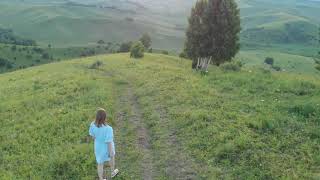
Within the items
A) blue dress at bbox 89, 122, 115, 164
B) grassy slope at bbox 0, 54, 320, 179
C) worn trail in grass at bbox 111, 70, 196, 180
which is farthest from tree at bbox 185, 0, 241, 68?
blue dress at bbox 89, 122, 115, 164

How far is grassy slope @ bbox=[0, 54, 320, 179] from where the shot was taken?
742 inches

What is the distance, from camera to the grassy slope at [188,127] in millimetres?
18844

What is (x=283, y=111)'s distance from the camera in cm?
2480

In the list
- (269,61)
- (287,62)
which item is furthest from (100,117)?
(269,61)

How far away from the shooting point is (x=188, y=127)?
23141 millimetres

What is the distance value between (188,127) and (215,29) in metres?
31.9

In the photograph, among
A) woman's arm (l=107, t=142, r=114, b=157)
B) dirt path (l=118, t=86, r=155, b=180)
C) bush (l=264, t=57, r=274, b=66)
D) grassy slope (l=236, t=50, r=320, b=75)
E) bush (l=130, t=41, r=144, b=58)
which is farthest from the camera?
bush (l=264, t=57, r=274, b=66)

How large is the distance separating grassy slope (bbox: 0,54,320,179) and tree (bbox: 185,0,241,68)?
714 inches

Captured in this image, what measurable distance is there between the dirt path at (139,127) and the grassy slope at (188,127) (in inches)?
11.2

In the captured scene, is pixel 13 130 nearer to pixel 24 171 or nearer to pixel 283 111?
pixel 24 171

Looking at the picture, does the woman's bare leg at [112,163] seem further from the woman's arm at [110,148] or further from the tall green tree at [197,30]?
the tall green tree at [197,30]

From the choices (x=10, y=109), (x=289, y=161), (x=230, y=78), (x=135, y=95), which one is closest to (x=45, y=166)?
(x=289, y=161)

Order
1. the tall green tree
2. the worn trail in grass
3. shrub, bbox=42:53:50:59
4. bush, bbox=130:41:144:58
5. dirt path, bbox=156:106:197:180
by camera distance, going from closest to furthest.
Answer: dirt path, bbox=156:106:197:180 < the worn trail in grass < the tall green tree < bush, bbox=130:41:144:58 < shrub, bbox=42:53:50:59

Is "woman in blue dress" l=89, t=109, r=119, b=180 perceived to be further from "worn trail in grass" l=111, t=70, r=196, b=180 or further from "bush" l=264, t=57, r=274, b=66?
"bush" l=264, t=57, r=274, b=66
